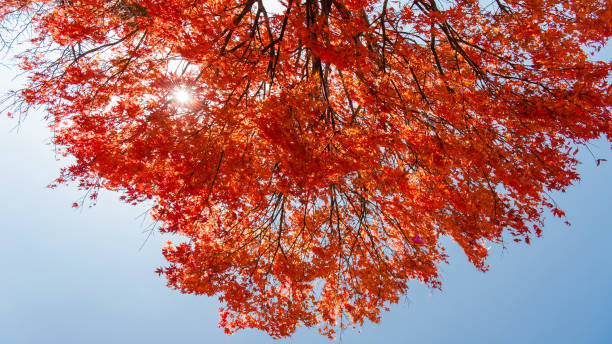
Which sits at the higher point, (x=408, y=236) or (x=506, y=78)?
(x=506, y=78)

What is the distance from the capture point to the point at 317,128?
4.54m

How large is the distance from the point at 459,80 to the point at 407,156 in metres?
2.12

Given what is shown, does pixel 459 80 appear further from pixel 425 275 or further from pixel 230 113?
pixel 425 275

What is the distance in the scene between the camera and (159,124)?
4.23 metres

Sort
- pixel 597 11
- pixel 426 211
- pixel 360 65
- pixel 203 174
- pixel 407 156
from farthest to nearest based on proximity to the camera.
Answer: pixel 407 156
pixel 426 211
pixel 203 174
pixel 360 65
pixel 597 11

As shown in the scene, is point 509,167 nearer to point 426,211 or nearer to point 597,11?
point 426,211

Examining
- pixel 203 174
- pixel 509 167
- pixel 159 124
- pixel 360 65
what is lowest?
pixel 509 167

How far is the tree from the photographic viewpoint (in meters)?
3.78

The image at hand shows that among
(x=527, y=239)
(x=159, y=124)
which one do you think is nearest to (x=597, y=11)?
(x=527, y=239)

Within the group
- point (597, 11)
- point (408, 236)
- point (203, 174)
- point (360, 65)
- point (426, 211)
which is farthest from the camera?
point (408, 236)

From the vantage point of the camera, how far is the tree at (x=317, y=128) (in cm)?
378

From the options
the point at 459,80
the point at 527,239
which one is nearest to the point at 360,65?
the point at 459,80

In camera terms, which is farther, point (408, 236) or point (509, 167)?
point (408, 236)

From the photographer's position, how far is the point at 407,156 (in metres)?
5.97
